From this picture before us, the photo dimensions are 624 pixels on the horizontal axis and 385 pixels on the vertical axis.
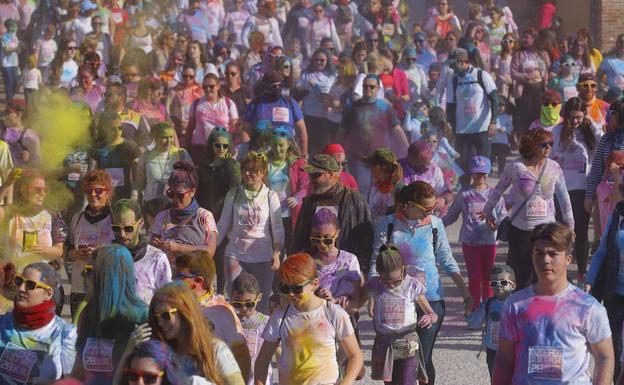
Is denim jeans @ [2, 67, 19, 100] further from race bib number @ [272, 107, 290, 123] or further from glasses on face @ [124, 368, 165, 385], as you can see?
glasses on face @ [124, 368, 165, 385]

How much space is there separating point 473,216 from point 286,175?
1.44 meters

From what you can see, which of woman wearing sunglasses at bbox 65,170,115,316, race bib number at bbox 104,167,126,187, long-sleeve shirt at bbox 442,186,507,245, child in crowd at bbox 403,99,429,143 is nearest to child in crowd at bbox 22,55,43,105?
child in crowd at bbox 403,99,429,143

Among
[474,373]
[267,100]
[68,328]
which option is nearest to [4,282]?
[68,328]

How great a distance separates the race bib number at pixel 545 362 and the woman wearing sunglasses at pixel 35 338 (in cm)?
213

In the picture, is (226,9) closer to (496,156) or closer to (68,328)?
(496,156)

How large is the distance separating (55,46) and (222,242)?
1041 cm

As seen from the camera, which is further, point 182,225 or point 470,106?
point 470,106

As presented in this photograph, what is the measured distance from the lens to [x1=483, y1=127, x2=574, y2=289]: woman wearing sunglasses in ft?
36.0

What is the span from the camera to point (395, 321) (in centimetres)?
879

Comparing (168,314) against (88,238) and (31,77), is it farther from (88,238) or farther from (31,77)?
(31,77)

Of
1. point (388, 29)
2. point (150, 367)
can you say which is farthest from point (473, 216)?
point (388, 29)

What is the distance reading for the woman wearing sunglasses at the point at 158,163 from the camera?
12367 millimetres

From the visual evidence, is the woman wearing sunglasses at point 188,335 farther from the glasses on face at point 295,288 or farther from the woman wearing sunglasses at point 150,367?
the glasses on face at point 295,288

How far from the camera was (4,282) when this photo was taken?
28.0 feet
